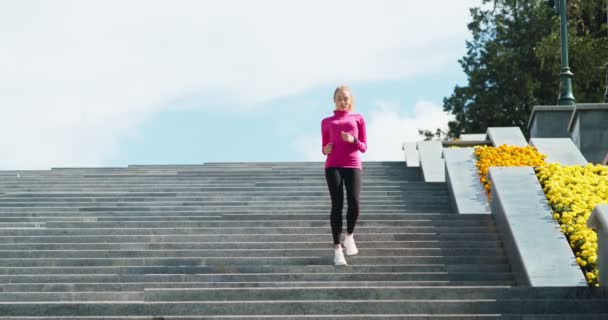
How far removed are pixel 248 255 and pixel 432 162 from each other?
6383 millimetres

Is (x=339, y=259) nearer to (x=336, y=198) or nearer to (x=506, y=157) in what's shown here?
(x=336, y=198)

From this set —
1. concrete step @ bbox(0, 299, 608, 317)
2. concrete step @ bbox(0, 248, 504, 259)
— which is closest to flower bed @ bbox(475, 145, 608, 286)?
concrete step @ bbox(0, 248, 504, 259)

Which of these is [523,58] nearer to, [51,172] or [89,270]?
[51,172]

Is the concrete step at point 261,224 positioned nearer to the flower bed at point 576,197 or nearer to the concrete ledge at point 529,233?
the concrete ledge at point 529,233

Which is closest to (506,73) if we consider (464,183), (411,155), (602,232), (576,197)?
(411,155)

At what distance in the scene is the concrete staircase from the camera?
799cm

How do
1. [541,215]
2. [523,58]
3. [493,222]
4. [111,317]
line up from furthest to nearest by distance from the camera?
1. [523,58]
2. [493,222]
3. [541,215]
4. [111,317]

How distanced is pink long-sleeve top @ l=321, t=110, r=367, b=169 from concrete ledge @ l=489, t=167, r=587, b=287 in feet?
5.36

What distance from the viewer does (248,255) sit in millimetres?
10969

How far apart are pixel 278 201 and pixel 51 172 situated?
6.07 m

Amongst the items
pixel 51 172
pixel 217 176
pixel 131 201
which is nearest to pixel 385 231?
pixel 131 201

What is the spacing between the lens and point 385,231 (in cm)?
1149

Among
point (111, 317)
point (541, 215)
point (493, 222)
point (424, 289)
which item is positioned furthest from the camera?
point (493, 222)

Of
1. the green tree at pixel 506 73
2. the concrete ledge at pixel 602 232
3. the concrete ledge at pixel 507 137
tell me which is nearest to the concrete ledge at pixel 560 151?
the concrete ledge at pixel 507 137
